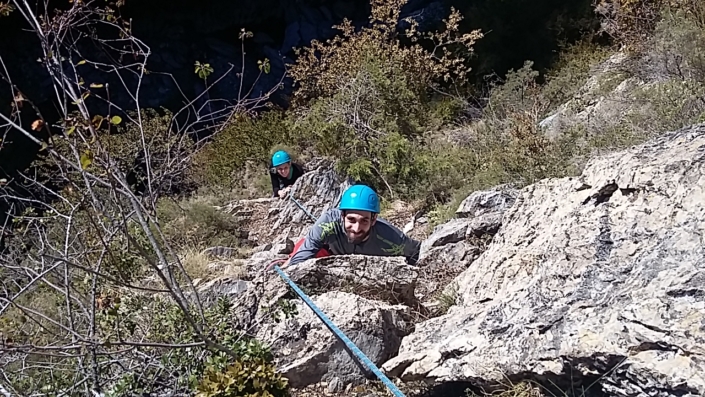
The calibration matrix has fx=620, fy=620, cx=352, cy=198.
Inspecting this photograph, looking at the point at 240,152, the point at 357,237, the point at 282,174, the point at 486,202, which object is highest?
the point at 357,237

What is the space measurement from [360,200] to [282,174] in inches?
151

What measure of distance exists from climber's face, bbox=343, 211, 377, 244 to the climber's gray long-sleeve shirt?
0.09 feet

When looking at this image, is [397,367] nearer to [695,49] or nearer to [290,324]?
[290,324]

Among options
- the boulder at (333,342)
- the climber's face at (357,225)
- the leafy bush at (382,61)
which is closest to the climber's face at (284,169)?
the leafy bush at (382,61)

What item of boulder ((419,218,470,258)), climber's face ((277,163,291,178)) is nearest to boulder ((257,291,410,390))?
boulder ((419,218,470,258))

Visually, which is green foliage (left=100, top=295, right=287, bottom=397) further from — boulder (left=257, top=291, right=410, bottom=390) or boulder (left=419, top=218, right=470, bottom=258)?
Answer: boulder (left=419, top=218, right=470, bottom=258)

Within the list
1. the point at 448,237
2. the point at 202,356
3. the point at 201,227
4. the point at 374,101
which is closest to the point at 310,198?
the point at 201,227

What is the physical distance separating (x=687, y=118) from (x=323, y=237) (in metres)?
2.53

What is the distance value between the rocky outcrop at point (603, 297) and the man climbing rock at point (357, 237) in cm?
93

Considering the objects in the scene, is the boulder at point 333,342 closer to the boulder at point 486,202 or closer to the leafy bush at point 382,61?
the boulder at point 486,202

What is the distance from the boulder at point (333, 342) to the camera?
242cm

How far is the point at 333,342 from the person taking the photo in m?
2.43

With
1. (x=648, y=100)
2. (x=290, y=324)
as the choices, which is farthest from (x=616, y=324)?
(x=648, y=100)

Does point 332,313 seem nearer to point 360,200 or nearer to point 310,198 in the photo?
point 360,200
